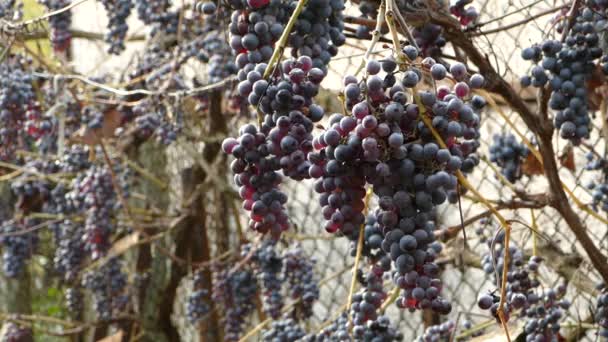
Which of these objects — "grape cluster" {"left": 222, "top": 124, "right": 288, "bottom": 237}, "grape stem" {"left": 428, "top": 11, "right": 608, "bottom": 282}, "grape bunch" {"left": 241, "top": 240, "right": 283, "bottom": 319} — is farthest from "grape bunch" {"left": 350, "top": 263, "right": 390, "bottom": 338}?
"grape bunch" {"left": 241, "top": 240, "right": 283, "bottom": 319}

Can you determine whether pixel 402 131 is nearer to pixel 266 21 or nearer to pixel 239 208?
pixel 266 21

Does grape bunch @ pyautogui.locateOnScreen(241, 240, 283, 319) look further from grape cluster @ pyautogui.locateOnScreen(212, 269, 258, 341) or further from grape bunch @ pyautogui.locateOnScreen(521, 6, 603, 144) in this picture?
grape bunch @ pyautogui.locateOnScreen(521, 6, 603, 144)

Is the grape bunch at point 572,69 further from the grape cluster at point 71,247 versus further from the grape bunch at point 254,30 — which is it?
the grape cluster at point 71,247

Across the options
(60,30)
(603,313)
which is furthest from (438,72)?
(60,30)

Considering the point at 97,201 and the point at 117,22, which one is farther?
the point at 97,201

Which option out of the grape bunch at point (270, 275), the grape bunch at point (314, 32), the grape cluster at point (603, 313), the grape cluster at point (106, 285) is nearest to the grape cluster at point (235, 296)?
the grape bunch at point (270, 275)

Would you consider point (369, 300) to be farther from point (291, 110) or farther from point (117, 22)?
point (117, 22)

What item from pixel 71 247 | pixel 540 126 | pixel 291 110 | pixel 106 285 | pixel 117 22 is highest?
pixel 117 22
